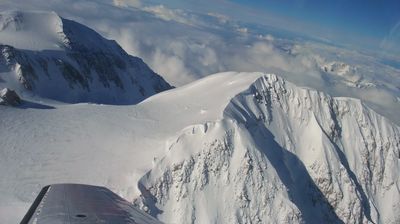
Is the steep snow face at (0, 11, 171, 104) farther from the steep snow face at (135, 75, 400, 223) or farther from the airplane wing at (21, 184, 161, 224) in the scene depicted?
the airplane wing at (21, 184, 161, 224)

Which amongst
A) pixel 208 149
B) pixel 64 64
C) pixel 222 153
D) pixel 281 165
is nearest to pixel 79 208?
pixel 208 149

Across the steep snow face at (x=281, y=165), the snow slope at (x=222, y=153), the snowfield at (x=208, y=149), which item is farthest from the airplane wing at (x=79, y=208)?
the steep snow face at (x=281, y=165)

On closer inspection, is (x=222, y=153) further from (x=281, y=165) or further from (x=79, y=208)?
(x=79, y=208)

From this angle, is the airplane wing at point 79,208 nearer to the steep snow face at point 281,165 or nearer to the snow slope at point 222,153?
the snow slope at point 222,153

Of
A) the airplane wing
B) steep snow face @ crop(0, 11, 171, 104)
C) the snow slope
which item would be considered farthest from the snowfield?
the airplane wing

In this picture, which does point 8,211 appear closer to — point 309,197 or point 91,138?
point 91,138

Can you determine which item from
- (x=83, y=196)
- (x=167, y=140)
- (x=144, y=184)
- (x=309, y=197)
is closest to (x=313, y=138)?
(x=309, y=197)
